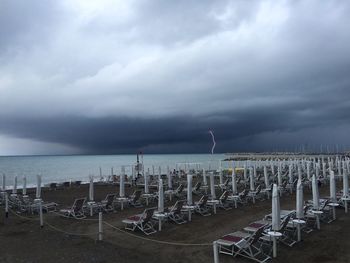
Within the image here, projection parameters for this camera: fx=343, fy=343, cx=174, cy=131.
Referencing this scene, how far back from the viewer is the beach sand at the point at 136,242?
23.1 ft

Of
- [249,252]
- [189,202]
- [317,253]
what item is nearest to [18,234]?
[189,202]

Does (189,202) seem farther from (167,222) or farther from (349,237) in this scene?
(349,237)

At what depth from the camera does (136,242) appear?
820cm

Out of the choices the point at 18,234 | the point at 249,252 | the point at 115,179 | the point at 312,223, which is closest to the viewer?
the point at 249,252

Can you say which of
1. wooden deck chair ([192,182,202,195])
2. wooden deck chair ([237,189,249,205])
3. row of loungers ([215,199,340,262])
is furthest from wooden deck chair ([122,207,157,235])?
wooden deck chair ([192,182,202,195])

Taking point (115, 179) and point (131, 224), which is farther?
point (115, 179)

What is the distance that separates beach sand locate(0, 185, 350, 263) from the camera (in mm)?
7047

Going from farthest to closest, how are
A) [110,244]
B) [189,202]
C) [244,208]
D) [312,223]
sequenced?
[244,208] < [189,202] < [312,223] < [110,244]

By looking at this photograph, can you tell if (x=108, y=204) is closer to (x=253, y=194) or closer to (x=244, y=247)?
(x=253, y=194)

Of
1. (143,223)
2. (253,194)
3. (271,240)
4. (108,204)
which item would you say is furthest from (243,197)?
(271,240)

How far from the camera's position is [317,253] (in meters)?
7.23

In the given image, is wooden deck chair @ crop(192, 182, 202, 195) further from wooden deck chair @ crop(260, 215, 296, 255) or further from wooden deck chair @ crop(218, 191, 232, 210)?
wooden deck chair @ crop(260, 215, 296, 255)

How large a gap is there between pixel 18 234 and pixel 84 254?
10.1 feet

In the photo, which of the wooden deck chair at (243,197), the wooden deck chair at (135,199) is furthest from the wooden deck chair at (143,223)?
the wooden deck chair at (243,197)
